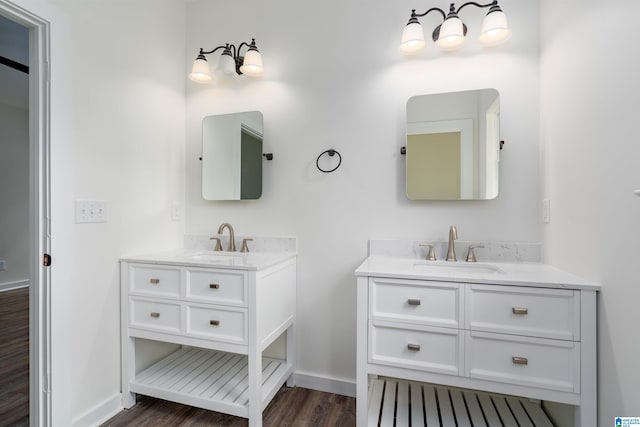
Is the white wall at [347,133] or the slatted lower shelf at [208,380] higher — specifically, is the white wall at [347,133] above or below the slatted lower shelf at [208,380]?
above

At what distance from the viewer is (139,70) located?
1.86m

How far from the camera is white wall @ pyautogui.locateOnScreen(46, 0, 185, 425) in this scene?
59.5 inches

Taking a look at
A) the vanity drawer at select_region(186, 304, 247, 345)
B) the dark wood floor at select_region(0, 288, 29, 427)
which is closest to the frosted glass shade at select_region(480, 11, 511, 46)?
the vanity drawer at select_region(186, 304, 247, 345)

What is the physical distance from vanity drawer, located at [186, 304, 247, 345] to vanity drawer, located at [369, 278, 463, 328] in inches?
26.2

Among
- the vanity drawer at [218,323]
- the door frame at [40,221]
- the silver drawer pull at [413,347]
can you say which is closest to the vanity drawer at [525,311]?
the silver drawer pull at [413,347]

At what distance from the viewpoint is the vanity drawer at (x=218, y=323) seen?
4.95 feet

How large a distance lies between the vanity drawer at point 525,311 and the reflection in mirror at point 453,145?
63 centimetres

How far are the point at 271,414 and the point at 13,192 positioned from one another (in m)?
4.74

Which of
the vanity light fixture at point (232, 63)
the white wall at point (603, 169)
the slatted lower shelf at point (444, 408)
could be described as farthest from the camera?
the vanity light fixture at point (232, 63)

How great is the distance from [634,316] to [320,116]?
5.55ft

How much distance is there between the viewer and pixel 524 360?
3.87 feet

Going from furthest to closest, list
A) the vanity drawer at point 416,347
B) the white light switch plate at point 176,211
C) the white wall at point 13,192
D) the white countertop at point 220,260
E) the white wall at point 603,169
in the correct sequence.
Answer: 1. the white wall at point 13,192
2. the white light switch plate at point 176,211
3. the white countertop at point 220,260
4. the vanity drawer at point 416,347
5. the white wall at point 603,169

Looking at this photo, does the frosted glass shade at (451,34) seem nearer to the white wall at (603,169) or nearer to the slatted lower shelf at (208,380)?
the white wall at (603,169)

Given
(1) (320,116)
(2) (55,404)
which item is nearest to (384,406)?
(2) (55,404)
